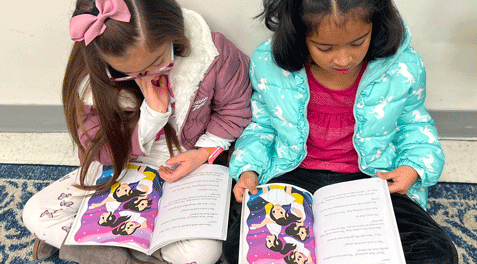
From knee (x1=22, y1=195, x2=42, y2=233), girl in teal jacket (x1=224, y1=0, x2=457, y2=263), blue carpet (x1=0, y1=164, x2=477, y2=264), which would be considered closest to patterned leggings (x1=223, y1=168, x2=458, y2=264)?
girl in teal jacket (x1=224, y1=0, x2=457, y2=263)

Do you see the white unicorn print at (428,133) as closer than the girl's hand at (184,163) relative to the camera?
Yes

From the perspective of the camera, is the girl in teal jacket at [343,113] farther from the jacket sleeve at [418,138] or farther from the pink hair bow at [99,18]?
the pink hair bow at [99,18]

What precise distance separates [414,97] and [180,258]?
23.6 inches

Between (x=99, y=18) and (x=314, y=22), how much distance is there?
1.16 feet

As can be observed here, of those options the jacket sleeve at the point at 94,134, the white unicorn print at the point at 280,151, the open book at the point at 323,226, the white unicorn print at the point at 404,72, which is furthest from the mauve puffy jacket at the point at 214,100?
the white unicorn print at the point at 404,72

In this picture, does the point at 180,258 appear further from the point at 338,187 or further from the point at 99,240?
the point at 338,187

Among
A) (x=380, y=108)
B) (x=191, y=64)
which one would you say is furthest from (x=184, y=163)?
(x=380, y=108)

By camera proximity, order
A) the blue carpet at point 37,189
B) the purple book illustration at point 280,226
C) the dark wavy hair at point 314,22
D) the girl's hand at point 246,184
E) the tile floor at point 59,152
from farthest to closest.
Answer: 1. the tile floor at point 59,152
2. the blue carpet at point 37,189
3. the girl's hand at point 246,184
4. the purple book illustration at point 280,226
5. the dark wavy hair at point 314,22

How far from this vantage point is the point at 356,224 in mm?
802

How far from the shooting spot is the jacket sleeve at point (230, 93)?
94cm

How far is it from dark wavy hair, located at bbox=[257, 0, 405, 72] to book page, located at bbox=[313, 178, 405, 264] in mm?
256

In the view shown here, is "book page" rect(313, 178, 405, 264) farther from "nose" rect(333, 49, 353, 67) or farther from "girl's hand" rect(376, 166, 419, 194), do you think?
"nose" rect(333, 49, 353, 67)

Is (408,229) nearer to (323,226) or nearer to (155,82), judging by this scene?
(323,226)

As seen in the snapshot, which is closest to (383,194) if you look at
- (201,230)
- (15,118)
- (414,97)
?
(414,97)
